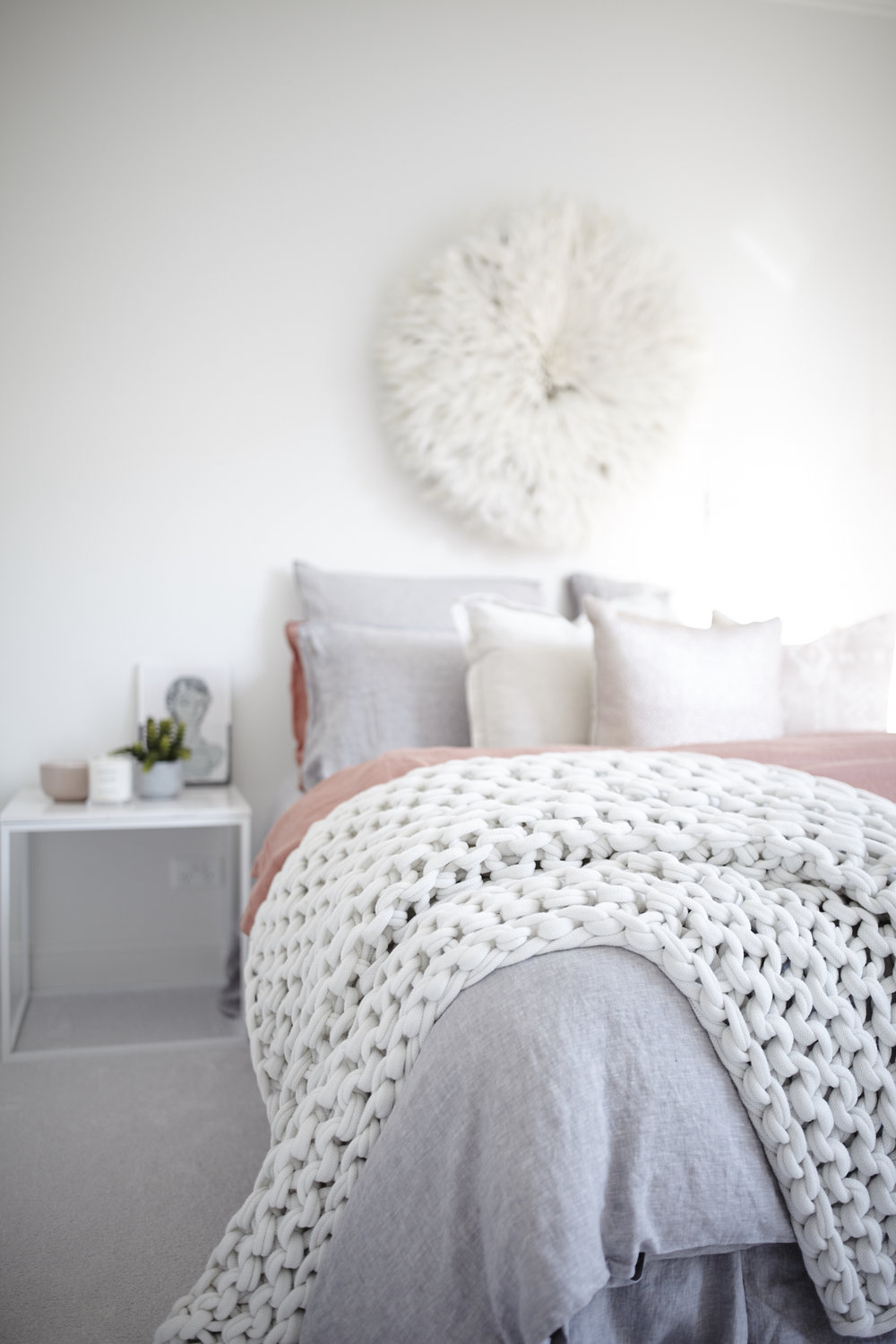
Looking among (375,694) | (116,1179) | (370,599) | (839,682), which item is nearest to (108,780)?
(375,694)

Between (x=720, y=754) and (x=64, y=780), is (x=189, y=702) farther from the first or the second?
(x=720, y=754)

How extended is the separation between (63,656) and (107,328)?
0.85 metres

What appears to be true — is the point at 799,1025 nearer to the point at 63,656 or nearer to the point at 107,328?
the point at 63,656

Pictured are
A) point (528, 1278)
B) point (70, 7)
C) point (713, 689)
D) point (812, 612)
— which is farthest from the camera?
point (812, 612)

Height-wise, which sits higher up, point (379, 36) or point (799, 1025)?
point (379, 36)

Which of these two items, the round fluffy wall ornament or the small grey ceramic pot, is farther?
the round fluffy wall ornament

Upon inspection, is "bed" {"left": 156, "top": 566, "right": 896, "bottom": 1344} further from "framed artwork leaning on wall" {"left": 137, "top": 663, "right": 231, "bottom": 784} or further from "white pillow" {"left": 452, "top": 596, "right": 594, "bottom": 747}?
"framed artwork leaning on wall" {"left": 137, "top": 663, "right": 231, "bottom": 784}

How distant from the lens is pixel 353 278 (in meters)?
2.72

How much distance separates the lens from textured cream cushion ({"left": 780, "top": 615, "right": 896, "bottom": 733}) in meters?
2.24

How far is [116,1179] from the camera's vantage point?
1.62 meters

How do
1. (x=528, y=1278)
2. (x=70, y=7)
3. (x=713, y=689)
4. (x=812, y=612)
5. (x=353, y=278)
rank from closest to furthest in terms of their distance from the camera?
(x=528, y=1278)
(x=713, y=689)
(x=70, y=7)
(x=353, y=278)
(x=812, y=612)

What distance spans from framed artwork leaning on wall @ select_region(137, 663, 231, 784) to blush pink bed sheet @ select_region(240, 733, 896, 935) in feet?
2.66

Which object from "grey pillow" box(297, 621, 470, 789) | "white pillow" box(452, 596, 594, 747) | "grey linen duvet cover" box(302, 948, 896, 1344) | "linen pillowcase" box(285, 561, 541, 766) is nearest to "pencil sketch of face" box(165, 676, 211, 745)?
"linen pillowcase" box(285, 561, 541, 766)

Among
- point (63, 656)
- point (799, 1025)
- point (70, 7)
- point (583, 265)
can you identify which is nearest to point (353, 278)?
point (583, 265)
